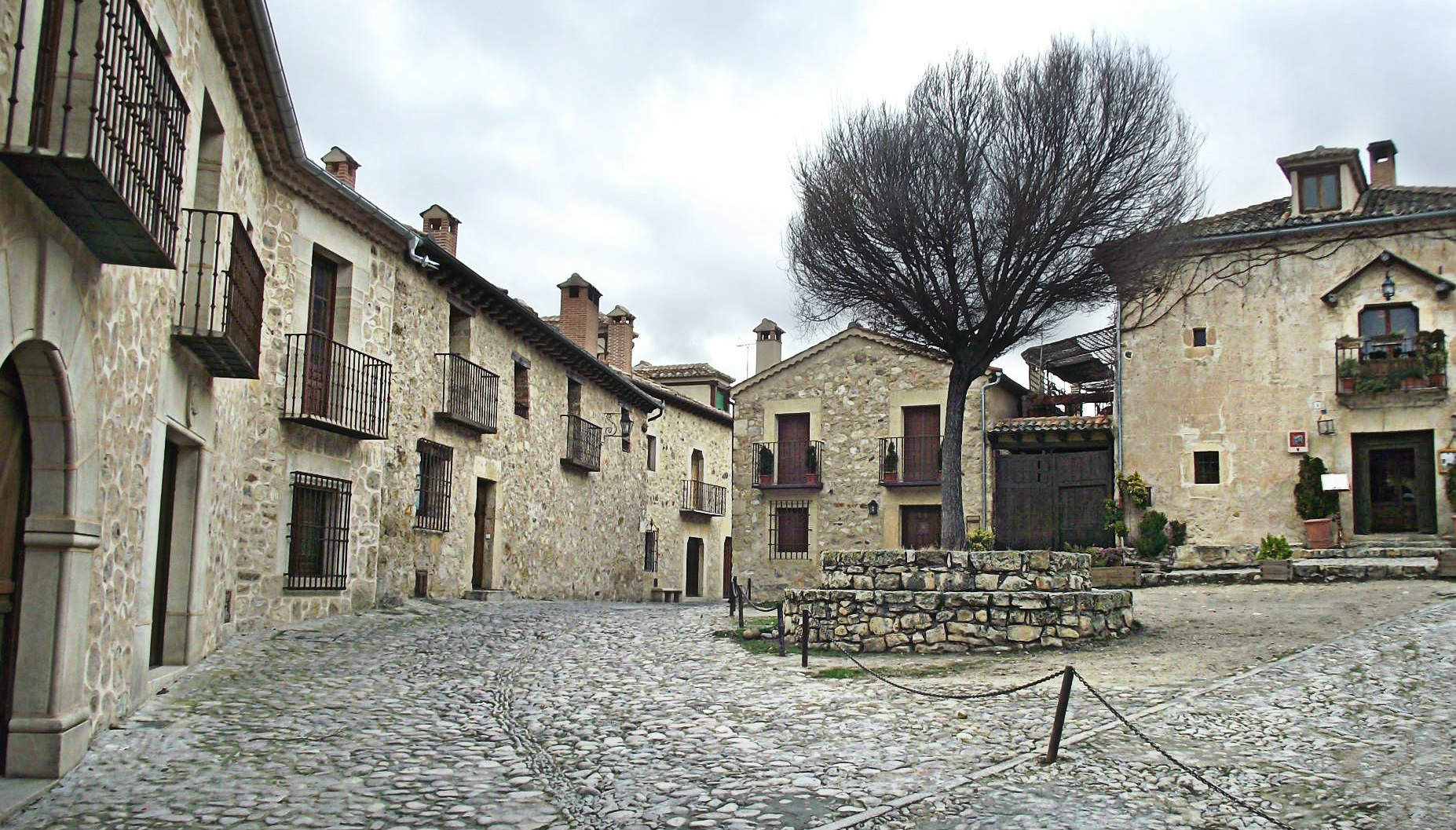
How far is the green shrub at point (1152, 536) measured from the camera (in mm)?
20547

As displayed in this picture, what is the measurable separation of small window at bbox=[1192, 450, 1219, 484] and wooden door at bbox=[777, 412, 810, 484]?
798 centimetres

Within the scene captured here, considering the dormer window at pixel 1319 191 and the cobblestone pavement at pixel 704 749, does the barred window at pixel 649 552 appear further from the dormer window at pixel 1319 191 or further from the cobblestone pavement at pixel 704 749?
the cobblestone pavement at pixel 704 749

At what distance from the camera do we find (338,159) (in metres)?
18.7

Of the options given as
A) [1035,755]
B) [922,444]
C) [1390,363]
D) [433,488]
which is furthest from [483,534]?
[1390,363]

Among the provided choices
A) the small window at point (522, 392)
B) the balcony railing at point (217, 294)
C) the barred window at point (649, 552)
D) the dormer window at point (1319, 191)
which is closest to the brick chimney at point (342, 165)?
the small window at point (522, 392)

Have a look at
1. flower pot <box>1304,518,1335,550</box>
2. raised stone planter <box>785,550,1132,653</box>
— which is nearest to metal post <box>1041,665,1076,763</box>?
raised stone planter <box>785,550,1132,653</box>

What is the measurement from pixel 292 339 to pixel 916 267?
7.77 m

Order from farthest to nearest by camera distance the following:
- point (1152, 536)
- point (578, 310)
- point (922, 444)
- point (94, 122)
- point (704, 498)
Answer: point (704, 498) < point (578, 310) < point (922, 444) < point (1152, 536) < point (94, 122)

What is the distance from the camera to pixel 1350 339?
1989 centimetres

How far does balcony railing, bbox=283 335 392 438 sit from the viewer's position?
12.5 m

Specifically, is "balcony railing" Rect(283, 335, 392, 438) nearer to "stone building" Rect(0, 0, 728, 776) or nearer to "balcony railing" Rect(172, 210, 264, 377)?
"stone building" Rect(0, 0, 728, 776)

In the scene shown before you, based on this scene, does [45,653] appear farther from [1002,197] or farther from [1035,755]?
[1002,197]

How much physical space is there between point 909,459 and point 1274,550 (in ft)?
25.3

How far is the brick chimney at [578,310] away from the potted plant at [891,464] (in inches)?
305
